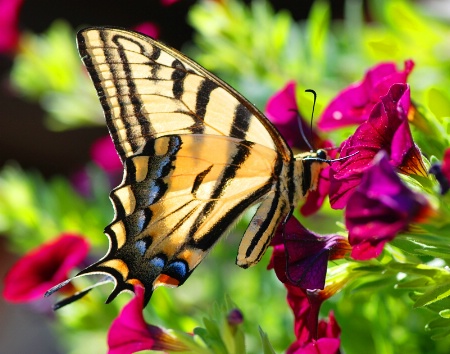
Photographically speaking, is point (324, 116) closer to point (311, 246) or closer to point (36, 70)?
point (311, 246)

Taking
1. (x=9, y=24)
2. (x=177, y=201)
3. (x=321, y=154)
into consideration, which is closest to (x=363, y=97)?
(x=321, y=154)

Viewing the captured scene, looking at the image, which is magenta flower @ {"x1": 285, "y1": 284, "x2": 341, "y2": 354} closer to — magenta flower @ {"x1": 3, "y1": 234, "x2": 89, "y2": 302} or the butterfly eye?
the butterfly eye

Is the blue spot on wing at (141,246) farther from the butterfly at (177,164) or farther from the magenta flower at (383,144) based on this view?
the magenta flower at (383,144)

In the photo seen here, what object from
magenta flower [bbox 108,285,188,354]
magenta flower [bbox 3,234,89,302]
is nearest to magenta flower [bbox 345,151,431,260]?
magenta flower [bbox 108,285,188,354]

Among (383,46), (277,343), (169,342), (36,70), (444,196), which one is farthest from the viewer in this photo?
(36,70)

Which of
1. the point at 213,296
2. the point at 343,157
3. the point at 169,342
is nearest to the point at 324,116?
the point at 343,157

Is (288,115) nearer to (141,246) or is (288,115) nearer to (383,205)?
(141,246)

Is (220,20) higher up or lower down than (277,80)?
A: higher up
